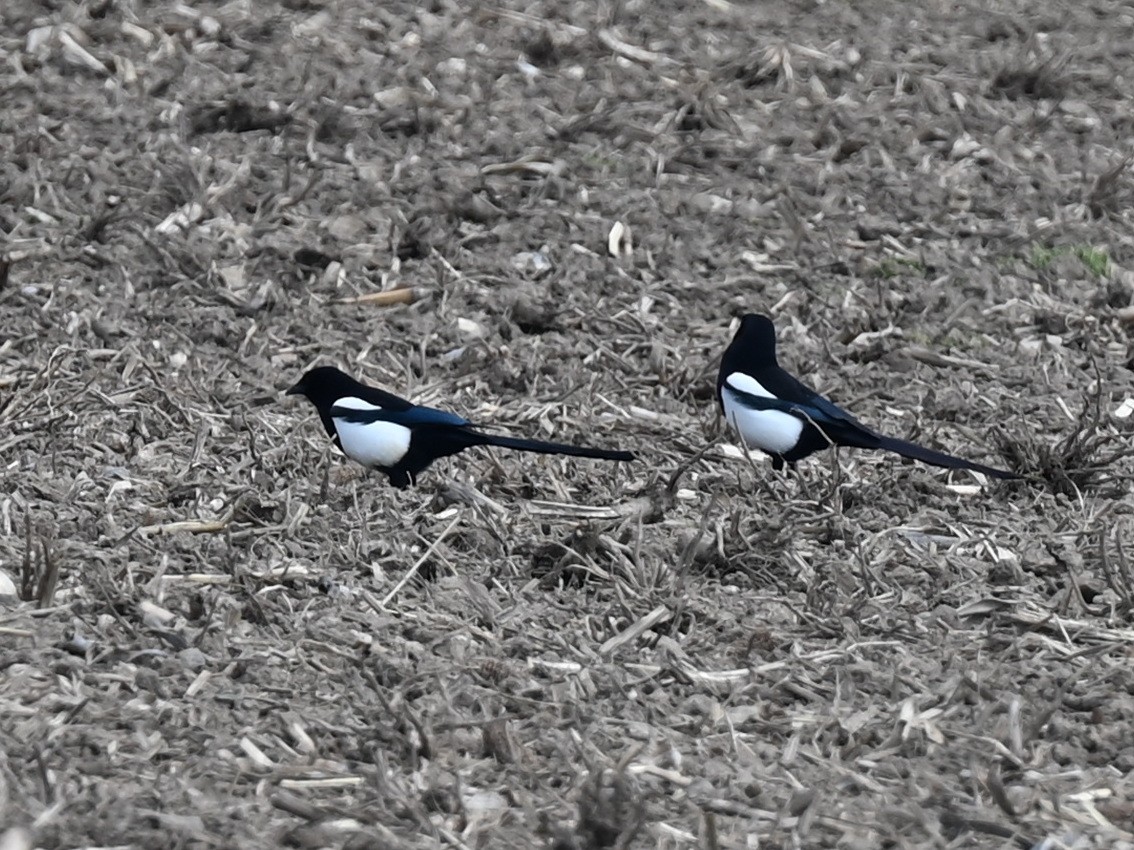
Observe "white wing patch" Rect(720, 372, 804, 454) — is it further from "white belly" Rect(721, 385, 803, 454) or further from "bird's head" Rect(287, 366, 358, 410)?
"bird's head" Rect(287, 366, 358, 410)

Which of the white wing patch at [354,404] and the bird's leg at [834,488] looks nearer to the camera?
the bird's leg at [834,488]

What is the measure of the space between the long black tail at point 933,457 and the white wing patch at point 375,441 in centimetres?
145

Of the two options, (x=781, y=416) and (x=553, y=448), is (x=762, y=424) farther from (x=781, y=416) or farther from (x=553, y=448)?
(x=553, y=448)

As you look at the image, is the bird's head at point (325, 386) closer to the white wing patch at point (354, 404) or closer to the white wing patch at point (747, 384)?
the white wing patch at point (354, 404)

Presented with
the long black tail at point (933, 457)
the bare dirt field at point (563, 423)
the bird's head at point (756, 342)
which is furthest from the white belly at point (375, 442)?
the long black tail at point (933, 457)

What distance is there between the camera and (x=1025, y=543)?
499 centimetres

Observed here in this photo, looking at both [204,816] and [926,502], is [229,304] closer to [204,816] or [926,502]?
[926,502]

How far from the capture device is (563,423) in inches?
235

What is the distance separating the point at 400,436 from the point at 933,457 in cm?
159

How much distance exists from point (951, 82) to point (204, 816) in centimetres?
666

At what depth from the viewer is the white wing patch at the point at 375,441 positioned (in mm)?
5340

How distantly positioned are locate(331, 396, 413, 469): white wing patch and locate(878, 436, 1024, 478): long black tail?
145 centimetres

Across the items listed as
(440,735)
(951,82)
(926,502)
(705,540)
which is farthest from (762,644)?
(951,82)

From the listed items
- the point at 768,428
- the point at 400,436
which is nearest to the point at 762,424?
the point at 768,428
